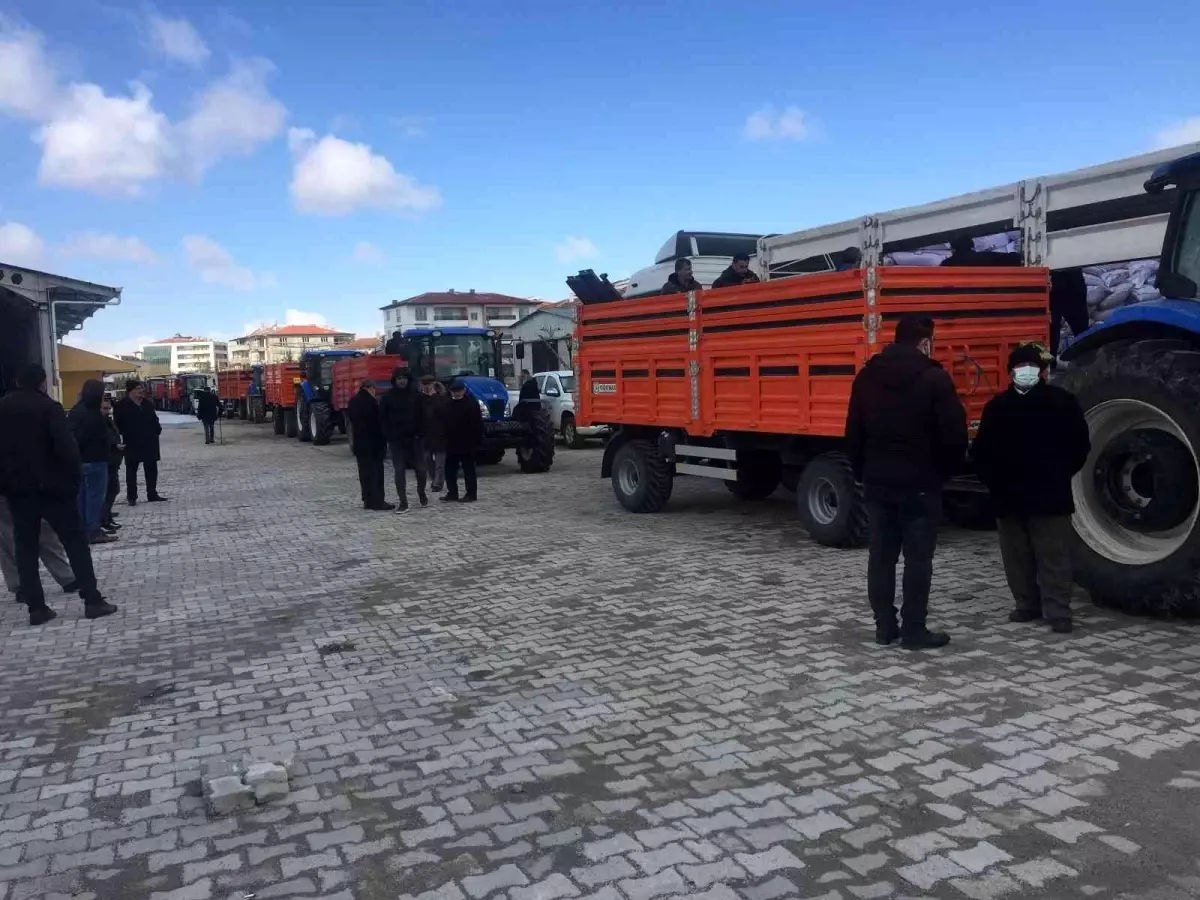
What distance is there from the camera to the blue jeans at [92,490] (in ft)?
32.6

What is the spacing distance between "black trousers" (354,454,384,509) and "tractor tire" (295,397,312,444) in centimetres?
1504

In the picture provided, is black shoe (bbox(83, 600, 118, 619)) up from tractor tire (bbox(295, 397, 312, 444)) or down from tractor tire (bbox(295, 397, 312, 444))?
down

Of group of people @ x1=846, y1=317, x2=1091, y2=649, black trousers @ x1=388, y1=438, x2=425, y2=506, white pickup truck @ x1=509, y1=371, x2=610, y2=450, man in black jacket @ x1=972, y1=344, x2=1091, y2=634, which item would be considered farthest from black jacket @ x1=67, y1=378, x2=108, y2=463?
white pickup truck @ x1=509, y1=371, x2=610, y2=450

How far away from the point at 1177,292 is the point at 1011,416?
1.33m

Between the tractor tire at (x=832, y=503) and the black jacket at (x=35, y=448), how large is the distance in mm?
5790

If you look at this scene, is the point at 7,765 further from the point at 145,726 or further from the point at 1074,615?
the point at 1074,615

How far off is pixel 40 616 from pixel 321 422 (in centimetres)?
1841

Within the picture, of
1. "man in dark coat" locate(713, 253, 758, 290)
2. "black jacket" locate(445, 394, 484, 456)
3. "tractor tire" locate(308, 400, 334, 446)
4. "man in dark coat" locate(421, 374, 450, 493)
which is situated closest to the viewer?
"man in dark coat" locate(713, 253, 758, 290)

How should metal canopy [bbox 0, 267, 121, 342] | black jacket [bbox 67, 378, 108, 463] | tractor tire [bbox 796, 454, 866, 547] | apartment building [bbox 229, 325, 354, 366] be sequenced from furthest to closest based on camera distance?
1. apartment building [bbox 229, 325, 354, 366]
2. metal canopy [bbox 0, 267, 121, 342]
3. black jacket [bbox 67, 378, 108, 463]
4. tractor tire [bbox 796, 454, 866, 547]

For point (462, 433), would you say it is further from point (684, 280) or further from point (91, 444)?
point (91, 444)

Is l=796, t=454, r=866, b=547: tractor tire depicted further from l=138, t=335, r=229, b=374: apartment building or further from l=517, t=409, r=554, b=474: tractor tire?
l=138, t=335, r=229, b=374: apartment building

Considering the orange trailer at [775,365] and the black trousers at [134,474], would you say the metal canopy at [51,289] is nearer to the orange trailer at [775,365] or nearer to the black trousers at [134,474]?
the black trousers at [134,474]

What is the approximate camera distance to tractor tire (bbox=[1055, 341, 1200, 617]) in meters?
5.29

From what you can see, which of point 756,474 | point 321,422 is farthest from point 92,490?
point 321,422
